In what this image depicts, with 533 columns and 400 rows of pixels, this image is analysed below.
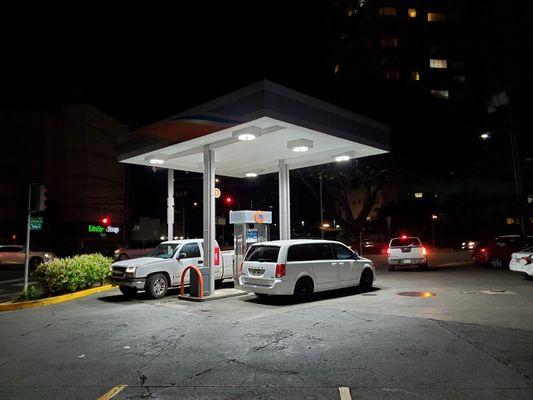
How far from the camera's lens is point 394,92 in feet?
85.0

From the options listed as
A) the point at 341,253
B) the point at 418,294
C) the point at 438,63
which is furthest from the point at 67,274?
the point at 438,63

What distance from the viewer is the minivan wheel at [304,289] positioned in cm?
1099

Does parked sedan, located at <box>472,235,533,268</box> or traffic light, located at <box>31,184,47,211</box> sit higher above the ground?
traffic light, located at <box>31,184,47,211</box>

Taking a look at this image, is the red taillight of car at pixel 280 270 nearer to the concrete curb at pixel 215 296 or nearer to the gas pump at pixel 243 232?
the concrete curb at pixel 215 296

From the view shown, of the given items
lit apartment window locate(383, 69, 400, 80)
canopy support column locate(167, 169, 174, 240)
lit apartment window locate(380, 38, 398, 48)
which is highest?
lit apartment window locate(380, 38, 398, 48)

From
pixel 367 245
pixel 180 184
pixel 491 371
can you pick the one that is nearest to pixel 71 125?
pixel 180 184

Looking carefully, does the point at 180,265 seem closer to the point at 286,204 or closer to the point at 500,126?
the point at 286,204

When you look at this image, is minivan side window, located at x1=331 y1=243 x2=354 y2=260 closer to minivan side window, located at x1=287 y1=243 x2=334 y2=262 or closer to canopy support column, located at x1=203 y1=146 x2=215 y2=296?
minivan side window, located at x1=287 y1=243 x2=334 y2=262

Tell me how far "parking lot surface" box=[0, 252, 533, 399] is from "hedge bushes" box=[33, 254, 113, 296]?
156 centimetres

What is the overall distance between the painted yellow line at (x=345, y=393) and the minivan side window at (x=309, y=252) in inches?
237

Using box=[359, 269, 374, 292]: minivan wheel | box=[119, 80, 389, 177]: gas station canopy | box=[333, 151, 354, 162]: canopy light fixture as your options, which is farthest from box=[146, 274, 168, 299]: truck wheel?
box=[333, 151, 354, 162]: canopy light fixture

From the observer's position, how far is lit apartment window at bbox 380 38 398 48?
242 ft

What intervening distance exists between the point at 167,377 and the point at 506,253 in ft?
59.4

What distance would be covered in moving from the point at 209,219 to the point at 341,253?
4037 millimetres
